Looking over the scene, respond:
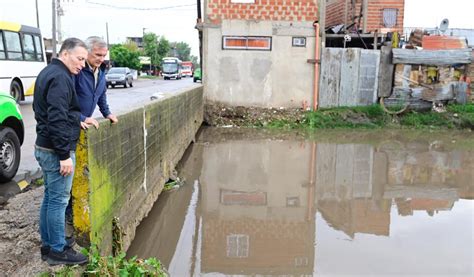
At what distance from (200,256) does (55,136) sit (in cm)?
244

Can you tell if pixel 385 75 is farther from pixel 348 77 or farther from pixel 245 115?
pixel 245 115

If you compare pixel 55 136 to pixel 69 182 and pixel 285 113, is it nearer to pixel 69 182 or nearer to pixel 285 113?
pixel 69 182

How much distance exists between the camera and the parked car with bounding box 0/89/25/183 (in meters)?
6.58

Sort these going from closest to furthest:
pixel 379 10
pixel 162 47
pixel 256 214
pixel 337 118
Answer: pixel 256 214 → pixel 337 118 → pixel 379 10 → pixel 162 47

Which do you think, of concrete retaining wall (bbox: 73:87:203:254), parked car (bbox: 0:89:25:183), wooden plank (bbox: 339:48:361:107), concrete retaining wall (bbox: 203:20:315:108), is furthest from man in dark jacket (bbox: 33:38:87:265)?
wooden plank (bbox: 339:48:361:107)

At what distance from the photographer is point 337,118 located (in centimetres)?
1541

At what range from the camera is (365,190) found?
786 cm

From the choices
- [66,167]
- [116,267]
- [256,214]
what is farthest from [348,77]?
[66,167]

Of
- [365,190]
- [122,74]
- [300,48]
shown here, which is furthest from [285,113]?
[122,74]

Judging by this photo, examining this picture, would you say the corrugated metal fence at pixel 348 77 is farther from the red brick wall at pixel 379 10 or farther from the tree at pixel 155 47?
the tree at pixel 155 47

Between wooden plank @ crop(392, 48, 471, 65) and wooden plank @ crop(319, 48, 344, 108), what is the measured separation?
1894 millimetres

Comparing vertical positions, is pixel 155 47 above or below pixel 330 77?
above

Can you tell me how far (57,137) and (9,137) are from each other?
13.1 feet

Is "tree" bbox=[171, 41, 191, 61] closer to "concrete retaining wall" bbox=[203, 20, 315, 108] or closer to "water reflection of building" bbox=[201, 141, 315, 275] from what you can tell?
"concrete retaining wall" bbox=[203, 20, 315, 108]
